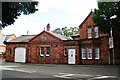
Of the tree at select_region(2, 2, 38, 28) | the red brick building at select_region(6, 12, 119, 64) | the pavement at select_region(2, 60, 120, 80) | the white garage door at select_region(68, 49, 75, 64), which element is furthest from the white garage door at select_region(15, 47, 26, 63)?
the tree at select_region(2, 2, 38, 28)

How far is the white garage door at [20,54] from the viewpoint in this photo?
120 ft

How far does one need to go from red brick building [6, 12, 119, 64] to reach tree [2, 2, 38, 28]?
18.7 metres

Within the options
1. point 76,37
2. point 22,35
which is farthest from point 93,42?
point 22,35

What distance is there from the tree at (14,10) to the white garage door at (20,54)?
25129 millimetres

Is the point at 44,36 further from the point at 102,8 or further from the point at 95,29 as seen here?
the point at 102,8

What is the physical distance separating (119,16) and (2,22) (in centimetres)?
1251

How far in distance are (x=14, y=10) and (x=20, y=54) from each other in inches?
1022

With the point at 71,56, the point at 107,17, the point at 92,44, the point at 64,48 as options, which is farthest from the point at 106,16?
the point at 64,48

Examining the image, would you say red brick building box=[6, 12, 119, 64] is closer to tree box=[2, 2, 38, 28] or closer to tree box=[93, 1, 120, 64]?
tree box=[93, 1, 120, 64]

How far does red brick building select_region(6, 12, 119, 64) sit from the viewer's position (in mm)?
30312

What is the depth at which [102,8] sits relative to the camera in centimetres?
2364

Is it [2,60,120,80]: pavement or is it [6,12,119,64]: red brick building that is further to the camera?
[6,12,119,64]: red brick building

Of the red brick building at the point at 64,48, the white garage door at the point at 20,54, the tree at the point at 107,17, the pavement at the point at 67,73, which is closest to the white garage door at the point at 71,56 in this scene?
the red brick building at the point at 64,48

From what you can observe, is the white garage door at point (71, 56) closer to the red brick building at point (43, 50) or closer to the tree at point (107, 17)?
the red brick building at point (43, 50)
